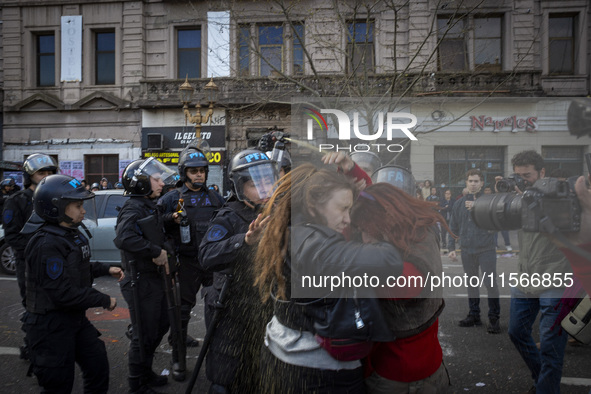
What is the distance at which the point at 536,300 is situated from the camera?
296 centimetres

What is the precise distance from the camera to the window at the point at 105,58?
1797cm

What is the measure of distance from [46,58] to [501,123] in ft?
67.2

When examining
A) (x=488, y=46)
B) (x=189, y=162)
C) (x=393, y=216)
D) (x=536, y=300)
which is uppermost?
(x=488, y=46)

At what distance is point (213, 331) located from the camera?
2797 mm

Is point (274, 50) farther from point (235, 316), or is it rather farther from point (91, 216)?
point (235, 316)

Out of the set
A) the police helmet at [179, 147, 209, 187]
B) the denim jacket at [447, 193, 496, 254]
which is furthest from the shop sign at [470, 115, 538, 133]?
the police helmet at [179, 147, 209, 187]

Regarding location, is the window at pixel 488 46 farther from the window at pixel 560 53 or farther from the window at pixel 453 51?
the window at pixel 560 53

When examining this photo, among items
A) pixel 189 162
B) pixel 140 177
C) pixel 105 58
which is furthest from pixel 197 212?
pixel 105 58

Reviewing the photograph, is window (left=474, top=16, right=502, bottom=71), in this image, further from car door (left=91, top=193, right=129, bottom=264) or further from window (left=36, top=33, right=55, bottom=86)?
window (left=36, top=33, right=55, bottom=86)

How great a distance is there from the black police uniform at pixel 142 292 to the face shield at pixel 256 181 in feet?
4.05

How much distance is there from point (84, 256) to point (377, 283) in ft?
7.09

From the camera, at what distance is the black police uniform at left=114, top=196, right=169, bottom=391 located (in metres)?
3.51

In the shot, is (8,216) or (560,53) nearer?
(8,216)

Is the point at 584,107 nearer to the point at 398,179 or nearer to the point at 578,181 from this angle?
the point at 578,181
